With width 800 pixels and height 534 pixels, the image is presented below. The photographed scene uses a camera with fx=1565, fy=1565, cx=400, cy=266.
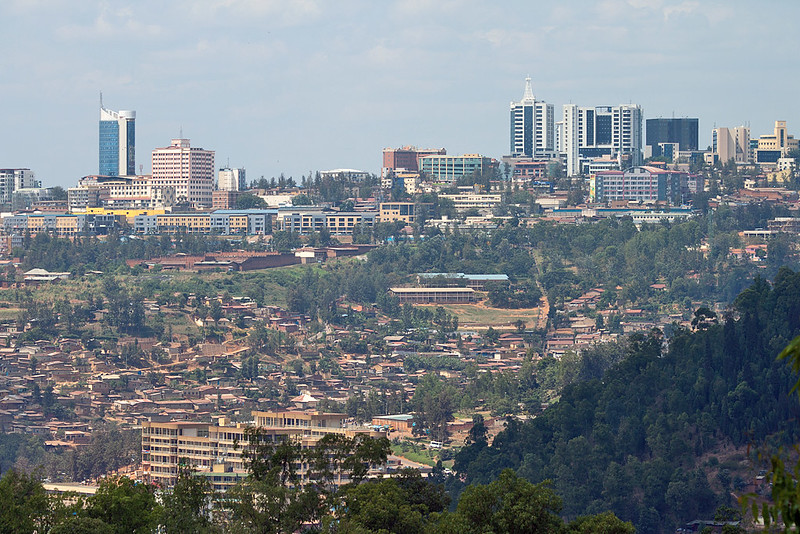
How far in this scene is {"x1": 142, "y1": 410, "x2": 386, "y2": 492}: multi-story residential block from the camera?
33031mm

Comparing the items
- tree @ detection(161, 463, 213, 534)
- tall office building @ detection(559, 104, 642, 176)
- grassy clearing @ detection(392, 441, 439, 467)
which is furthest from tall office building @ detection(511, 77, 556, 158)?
tree @ detection(161, 463, 213, 534)

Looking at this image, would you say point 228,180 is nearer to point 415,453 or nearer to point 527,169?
point 527,169

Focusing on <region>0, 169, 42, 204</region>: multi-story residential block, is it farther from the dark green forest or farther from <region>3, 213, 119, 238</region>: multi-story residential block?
the dark green forest

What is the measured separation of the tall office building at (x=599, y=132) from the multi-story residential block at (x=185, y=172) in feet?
70.5

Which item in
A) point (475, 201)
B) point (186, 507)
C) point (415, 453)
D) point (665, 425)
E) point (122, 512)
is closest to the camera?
point (122, 512)

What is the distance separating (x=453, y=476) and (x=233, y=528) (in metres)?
16.9

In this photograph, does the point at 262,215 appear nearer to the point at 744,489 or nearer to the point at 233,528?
the point at 744,489

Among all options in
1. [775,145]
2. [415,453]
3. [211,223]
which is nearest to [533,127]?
[775,145]

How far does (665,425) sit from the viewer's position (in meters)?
34.6

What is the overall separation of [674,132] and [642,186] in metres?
17.7

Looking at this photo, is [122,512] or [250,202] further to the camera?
[250,202]

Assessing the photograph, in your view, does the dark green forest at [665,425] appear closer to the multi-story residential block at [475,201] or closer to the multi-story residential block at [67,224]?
the multi-story residential block at [475,201]

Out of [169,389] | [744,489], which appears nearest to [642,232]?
[169,389]

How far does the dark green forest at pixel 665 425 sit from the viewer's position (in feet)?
104
